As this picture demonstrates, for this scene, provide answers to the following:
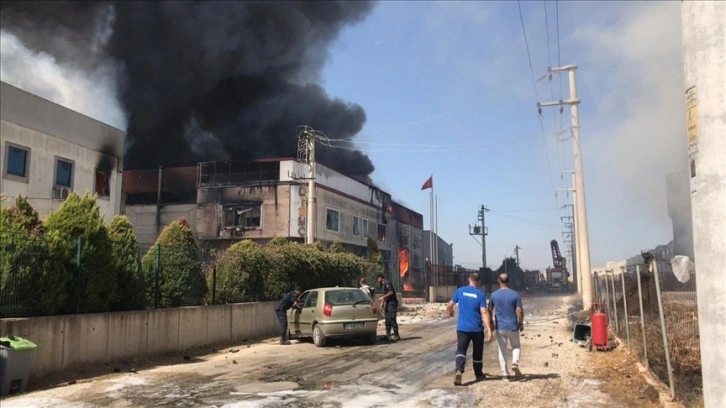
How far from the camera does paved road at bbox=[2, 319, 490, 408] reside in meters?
7.65

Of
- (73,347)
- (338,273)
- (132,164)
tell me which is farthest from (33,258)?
(132,164)

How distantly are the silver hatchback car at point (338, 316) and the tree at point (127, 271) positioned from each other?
409 cm

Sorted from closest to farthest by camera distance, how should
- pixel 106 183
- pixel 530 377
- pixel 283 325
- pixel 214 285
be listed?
pixel 530 377 < pixel 283 325 < pixel 214 285 < pixel 106 183

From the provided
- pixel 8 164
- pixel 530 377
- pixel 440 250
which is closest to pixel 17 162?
pixel 8 164

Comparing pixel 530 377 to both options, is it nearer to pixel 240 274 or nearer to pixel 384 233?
pixel 240 274

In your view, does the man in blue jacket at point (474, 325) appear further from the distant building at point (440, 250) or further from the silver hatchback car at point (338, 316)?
the distant building at point (440, 250)

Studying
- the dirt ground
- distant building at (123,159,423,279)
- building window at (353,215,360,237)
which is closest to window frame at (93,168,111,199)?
distant building at (123,159,423,279)

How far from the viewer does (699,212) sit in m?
3.29

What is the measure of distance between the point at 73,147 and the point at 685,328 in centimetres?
2671

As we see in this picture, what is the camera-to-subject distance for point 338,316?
46.8 feet

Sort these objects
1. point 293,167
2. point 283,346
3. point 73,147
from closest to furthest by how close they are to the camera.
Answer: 1. point 283,346
2. point 73,147
3. point 293,167

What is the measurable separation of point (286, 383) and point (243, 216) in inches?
1419

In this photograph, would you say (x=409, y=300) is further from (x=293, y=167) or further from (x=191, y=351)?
(x=191, y=351)

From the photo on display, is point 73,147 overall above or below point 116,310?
above
